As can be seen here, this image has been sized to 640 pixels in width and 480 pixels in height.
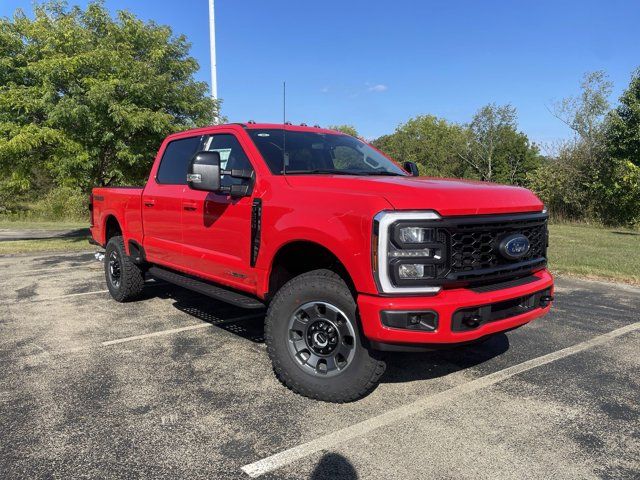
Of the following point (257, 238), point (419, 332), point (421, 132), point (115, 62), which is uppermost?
point (421, 132)

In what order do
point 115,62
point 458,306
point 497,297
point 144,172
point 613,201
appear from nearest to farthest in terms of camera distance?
point 458,306, point 497,297, point 115,62, point 144,172, point 613,201

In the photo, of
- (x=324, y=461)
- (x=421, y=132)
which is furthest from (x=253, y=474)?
(x=421, y=132)

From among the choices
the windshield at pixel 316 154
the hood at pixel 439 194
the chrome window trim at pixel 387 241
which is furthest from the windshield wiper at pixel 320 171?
the chrome window trim at pixel 387 241

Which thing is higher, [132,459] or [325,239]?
[325,239]

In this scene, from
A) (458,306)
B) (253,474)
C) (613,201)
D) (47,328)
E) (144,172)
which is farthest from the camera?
(613,201)

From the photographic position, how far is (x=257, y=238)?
3863 millimetres

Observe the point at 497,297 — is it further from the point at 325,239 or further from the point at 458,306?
the point at 325,239

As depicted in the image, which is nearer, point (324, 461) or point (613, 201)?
point (324, 461)

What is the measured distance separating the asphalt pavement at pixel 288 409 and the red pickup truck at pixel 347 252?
1.42 feet

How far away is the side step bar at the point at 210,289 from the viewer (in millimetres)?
3951

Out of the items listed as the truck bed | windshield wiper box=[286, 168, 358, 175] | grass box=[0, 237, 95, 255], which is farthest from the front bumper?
grass box=[0, 237, 95, 255]

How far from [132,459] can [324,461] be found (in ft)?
3.52

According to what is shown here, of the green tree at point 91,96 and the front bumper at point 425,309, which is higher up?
the green tree at point 91,96

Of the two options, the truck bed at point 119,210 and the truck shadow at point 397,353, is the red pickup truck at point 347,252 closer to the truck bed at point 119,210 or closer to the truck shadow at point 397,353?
the truck shadow at point 397,353
